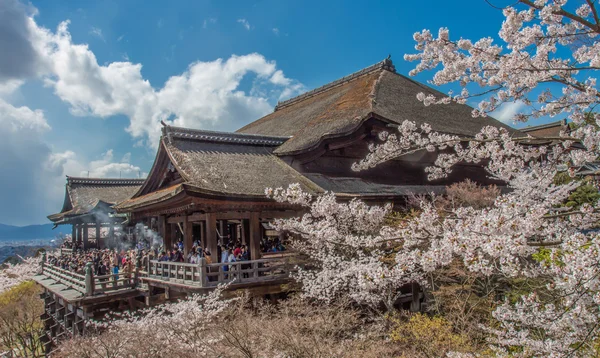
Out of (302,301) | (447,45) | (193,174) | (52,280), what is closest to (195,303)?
(302,301)

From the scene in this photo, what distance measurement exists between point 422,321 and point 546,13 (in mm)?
6522

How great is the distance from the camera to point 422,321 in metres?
8.54

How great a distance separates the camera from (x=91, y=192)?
29.9 metres

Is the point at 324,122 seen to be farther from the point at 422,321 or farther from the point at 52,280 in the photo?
the point at 52,280

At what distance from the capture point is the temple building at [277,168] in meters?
11.1

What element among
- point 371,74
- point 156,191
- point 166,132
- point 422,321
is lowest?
point 422,321

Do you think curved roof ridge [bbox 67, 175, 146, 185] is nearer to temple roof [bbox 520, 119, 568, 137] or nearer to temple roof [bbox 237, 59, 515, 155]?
temple roof [bbox 237, 59, 515, 155]

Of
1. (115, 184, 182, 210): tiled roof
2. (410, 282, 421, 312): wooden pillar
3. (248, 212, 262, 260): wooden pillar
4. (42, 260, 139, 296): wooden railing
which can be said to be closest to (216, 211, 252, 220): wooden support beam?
(248, 212, 262, 260): wooden pillar

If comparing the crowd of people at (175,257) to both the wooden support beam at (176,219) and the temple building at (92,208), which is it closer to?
the wooden support beam at (176,219)

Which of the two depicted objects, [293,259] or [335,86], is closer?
[293,259]

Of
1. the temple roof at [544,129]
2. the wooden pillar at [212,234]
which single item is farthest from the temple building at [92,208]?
the temple roof at [544,129]

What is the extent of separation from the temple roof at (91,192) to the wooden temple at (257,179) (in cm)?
897

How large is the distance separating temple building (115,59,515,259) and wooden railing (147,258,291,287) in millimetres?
674

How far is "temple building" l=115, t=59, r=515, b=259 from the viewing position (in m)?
11.1
